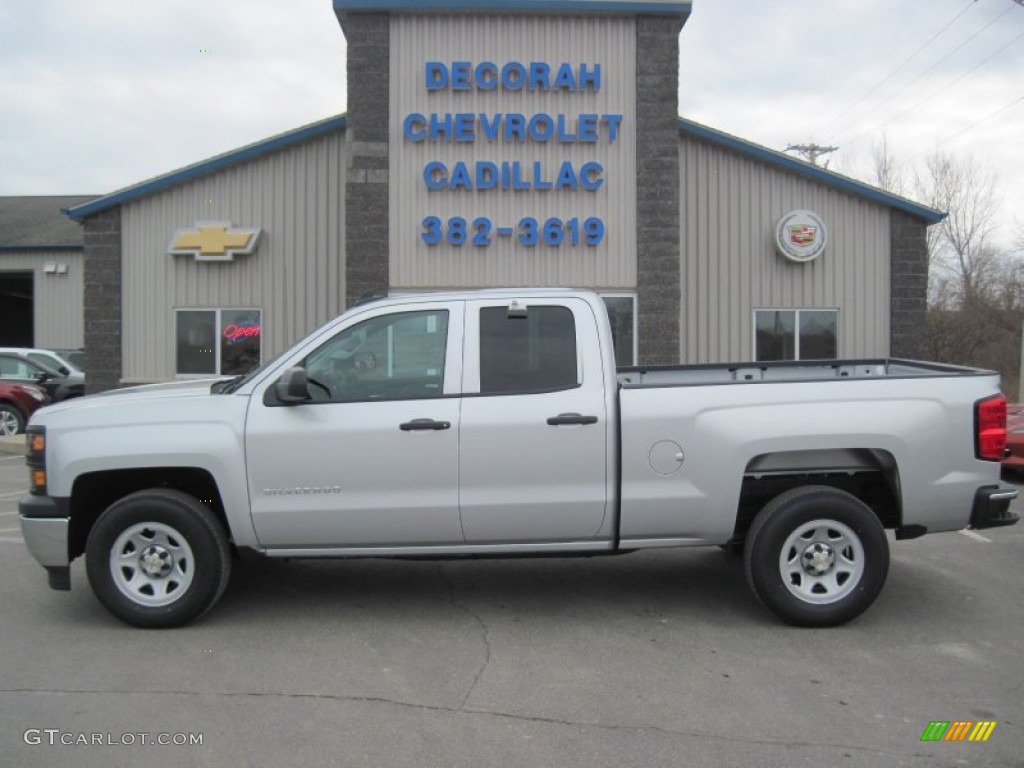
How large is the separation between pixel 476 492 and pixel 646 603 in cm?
152

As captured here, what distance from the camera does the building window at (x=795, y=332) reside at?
16359 millimetres

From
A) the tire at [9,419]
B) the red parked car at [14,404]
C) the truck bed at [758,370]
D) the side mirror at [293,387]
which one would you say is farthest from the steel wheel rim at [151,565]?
the tire at [9,419]

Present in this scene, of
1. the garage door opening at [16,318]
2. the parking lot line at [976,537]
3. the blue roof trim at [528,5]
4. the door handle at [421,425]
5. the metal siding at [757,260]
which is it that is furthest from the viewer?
the garage door opening at [16,318]

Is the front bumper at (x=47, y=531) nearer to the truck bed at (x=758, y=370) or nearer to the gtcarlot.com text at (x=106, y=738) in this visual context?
the gtcarlot.com text at (x=106, y=738)

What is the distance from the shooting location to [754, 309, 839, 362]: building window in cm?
1636

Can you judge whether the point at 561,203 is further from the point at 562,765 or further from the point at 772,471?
the point at 562,765

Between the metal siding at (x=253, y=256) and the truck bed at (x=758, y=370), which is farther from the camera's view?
the metal siding at (x=253, y=256)

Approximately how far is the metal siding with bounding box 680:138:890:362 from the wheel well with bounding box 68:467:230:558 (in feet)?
38.3

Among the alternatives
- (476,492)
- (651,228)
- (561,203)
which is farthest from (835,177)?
(476,492)

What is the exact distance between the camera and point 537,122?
14898 mm

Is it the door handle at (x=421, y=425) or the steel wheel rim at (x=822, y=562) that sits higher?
the door handle at (x=421, y=425)

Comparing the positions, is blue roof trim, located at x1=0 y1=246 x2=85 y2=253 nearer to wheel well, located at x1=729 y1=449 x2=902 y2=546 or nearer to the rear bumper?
wheel well, located at x1=729 y1=449 x2=902 y2=546

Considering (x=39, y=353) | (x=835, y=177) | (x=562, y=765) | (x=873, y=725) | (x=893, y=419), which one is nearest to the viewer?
(x=562, y=765)

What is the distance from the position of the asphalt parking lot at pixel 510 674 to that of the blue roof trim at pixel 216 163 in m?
10.6
